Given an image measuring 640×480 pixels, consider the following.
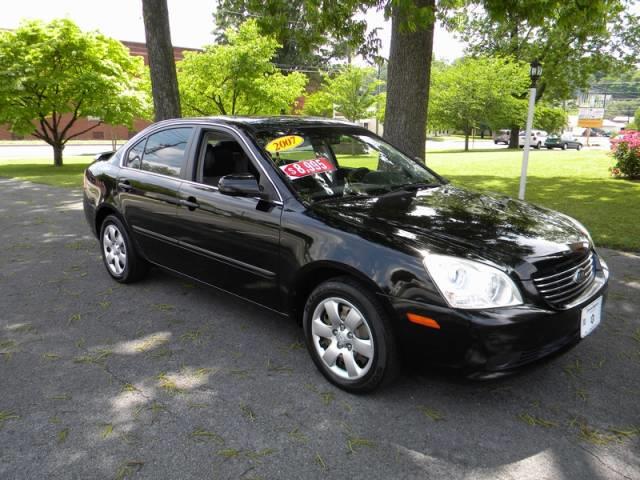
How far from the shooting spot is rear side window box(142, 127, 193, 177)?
14.0 feet

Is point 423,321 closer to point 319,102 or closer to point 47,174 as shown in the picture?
point 47,174

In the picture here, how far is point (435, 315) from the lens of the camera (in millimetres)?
2623

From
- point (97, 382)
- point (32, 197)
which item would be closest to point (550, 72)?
point (32, 197)

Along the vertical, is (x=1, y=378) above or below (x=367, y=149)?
below

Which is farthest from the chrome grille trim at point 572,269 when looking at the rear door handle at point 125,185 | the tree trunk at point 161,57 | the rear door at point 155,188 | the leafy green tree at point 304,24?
the tree trunk at point 161,57

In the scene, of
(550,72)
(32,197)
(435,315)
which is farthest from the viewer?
(550,72)

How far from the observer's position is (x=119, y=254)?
16.7ft

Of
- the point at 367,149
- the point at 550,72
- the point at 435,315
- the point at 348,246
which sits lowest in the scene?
the point at 435,315

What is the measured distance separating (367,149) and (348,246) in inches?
68.8

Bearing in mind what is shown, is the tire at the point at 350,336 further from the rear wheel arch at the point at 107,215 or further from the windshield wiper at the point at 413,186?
the rear wheel arch at the point at 107,215

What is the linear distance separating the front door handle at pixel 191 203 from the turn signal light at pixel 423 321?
6.50 feet

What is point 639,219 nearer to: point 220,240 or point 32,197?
point 220,240

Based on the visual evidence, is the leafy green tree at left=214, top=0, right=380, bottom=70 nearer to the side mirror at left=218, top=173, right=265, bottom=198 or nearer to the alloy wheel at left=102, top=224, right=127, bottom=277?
the alloy wheel at left=102, top=224, right=127, bottom=277

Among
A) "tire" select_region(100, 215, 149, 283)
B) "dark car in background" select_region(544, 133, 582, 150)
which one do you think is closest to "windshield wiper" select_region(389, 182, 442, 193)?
"tire" select_region(100, 215, 149, 283)
